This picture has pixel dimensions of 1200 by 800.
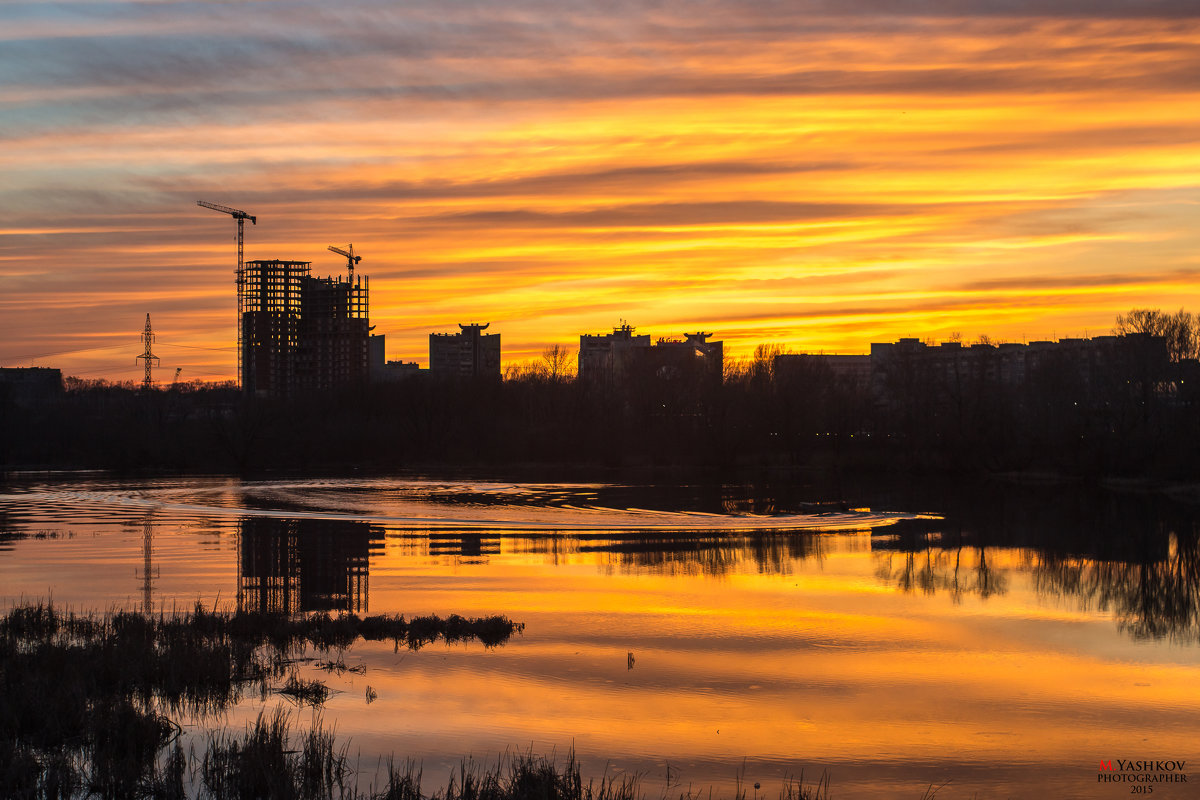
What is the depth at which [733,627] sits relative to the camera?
21453 millimetres

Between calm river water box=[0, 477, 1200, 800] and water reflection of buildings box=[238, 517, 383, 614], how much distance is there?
150 millimetres

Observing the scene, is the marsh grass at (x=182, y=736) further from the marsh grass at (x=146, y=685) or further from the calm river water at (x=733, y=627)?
the calm river water at (x=733, y=627)

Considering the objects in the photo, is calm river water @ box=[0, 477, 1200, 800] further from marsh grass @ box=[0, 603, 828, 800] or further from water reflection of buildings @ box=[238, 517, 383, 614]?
marsh grass @ box=[0, 603, 828, 800]

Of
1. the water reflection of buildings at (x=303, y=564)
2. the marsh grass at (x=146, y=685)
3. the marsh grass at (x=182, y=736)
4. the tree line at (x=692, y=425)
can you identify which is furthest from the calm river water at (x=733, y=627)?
the tree line at (x=692, y=425)

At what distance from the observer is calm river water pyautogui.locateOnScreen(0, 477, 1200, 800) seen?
13.4 metres

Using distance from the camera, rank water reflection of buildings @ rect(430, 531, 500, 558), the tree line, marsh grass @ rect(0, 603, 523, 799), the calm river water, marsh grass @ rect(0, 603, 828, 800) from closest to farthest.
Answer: marsh grass @ rect(0, 603, 828, 800), marsh grass @ rect(0, 603, 523, 799), the calm river water, water reflection of buildings @ rect(430, 531, 500, 558), the tree line

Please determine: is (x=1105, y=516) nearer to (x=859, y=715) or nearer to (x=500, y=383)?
(x=859, y=715)

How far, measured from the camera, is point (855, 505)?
5553 cm

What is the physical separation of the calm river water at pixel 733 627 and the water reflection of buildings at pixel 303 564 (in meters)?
0.15

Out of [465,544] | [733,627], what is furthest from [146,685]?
[465,544]

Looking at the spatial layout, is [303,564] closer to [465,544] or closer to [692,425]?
[465,544]

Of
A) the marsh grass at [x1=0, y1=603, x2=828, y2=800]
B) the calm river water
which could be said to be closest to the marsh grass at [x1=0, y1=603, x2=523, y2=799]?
the marsh grass at [x1=0, y1=603, x2=828, y2=800]

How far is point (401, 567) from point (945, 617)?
46.9 feet

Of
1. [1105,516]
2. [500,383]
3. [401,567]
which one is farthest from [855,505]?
[500,383]
